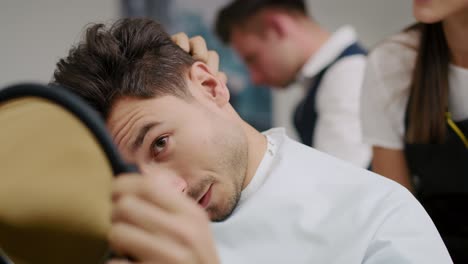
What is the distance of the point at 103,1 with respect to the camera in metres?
3.62

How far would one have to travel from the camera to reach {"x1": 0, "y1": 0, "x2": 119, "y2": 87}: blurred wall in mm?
3455

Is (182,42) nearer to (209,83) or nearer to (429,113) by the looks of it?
(209,83)

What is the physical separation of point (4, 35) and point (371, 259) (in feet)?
9.59

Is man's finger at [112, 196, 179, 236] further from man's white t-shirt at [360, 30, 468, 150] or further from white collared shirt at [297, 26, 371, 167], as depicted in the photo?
white collared shirt at [297, 26, 371, 167]

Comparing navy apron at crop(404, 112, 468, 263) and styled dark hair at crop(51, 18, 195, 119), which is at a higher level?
styled dark hair at crop(51, 18, 195, 119)

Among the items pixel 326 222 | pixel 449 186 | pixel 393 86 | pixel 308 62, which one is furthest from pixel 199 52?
pixel 308 62

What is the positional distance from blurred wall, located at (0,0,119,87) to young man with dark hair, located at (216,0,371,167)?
3.43 feet

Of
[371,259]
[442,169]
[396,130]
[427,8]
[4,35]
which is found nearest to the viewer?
[371,259]

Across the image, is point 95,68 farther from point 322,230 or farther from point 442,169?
point 442,169

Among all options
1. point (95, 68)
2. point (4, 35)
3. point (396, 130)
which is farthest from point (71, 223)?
point (4, 35)

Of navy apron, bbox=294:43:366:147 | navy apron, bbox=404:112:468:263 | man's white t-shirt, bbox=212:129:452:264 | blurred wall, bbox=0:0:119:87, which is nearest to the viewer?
man's white t-shirt, bbox=212:129:452:264

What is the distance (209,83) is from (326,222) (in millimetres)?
349

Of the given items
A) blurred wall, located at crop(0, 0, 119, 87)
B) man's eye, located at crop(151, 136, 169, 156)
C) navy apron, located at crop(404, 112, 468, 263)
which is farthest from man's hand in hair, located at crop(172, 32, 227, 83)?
blurred wall, located at crop(0, 0, 119, 87)

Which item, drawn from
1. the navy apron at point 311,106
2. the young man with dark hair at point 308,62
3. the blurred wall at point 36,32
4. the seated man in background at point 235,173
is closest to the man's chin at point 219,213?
the seated man in background at point 235,173
